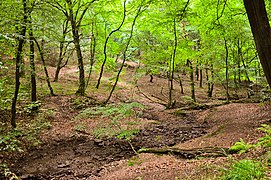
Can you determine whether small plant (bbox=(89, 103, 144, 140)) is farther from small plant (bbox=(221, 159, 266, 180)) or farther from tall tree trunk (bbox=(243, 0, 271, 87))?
tall tree trunk (bbox=(243, 0, 271, 87))

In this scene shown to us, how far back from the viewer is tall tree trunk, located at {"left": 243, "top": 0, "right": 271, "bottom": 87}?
3592 millimetres

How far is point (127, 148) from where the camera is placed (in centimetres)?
855

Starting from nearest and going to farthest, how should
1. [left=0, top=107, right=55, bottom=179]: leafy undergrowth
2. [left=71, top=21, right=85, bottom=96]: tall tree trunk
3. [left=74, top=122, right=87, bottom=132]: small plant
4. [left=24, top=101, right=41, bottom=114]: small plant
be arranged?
[left=0, top=107, right=55, bottom=179]: leafy undergrowth < [left=24, top=101, right=41, bottom=114]: small plant < [left=74, top=122, right=87, bottom=132]: small plant < [left=71, top=21, right=85, bottom=96]: tall tree trunk

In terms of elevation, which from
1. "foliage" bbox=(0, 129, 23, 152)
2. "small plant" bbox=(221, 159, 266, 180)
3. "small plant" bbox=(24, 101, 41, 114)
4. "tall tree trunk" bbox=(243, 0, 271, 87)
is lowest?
"foliage" bbox=(0, 129, 23, 152)

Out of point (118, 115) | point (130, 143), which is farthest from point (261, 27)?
point (130, 143)

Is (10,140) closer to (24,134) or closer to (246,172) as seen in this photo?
(24,134)

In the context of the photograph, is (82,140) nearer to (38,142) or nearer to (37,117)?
(38,142)

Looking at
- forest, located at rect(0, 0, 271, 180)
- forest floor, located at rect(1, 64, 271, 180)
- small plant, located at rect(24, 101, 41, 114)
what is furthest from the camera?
small plant, located at rect(24, 101, 41, 114)

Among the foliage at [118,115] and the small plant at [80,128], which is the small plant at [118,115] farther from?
the small plant at [80,128]

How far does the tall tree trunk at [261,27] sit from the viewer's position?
3592 mm

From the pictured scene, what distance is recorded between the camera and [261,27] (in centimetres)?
361

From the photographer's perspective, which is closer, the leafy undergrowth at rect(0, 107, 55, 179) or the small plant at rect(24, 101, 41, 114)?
the leafy undergrowth at rect(0, 107, 55, 179)

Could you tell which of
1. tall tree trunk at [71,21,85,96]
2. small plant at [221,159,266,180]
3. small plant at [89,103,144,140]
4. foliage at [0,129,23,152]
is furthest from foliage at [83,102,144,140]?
tall tree trunk at [71,21,85,96]

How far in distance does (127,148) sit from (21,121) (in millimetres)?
5142
